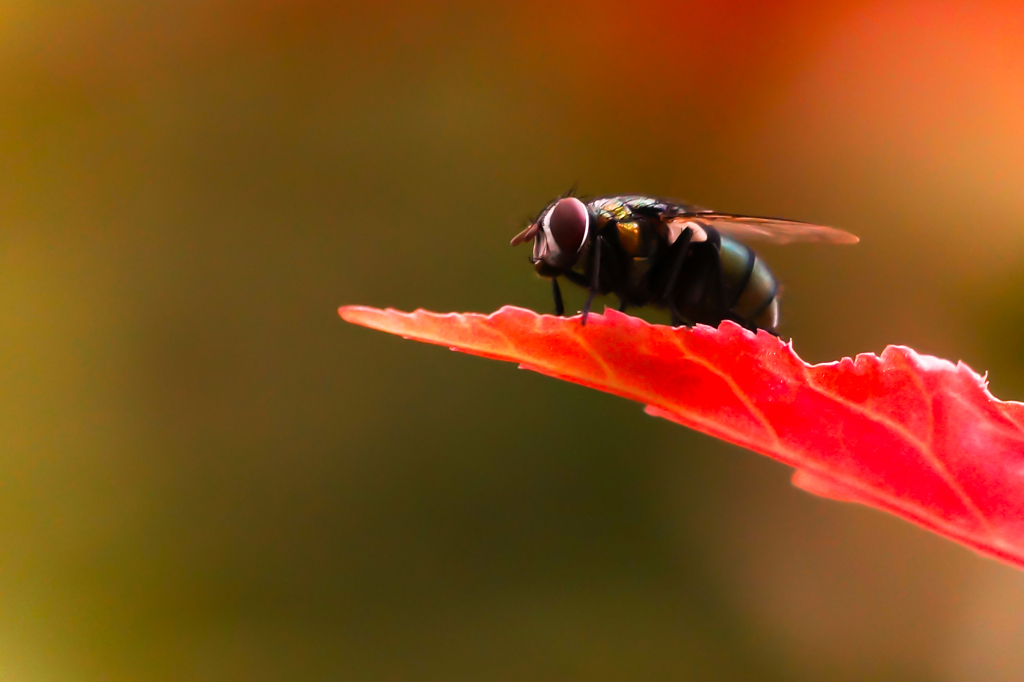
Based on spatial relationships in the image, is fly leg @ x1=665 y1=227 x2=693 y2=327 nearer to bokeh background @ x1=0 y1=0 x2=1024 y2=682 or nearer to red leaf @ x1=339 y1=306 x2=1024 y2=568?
red leaf @ x1=339 y1=306 x2=1024 y2=568

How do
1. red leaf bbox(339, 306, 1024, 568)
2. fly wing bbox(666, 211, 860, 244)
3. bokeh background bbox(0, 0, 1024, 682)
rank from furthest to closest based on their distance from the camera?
bokeh background bbox(0, 0, 1024, 682) < fly wing bbox(666, 211, 860, 244) < red leaf bbox(339, 306, 1024, 568)

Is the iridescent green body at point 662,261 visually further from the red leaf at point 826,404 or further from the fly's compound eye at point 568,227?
the red leaf at point 826,404

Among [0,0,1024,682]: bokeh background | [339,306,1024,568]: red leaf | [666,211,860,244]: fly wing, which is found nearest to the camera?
[339,306,1024,568]: red leaf

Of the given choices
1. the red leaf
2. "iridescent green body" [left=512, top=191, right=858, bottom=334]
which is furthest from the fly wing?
the red leaf

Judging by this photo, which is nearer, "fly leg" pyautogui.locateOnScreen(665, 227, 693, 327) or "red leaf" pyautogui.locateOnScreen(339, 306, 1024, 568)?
"red leaf" pyautogui.locateOnScreen(339, 306, 1024, 568)

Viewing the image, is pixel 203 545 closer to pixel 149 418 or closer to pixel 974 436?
pixel 149 418

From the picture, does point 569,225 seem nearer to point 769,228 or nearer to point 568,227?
point 568,227
